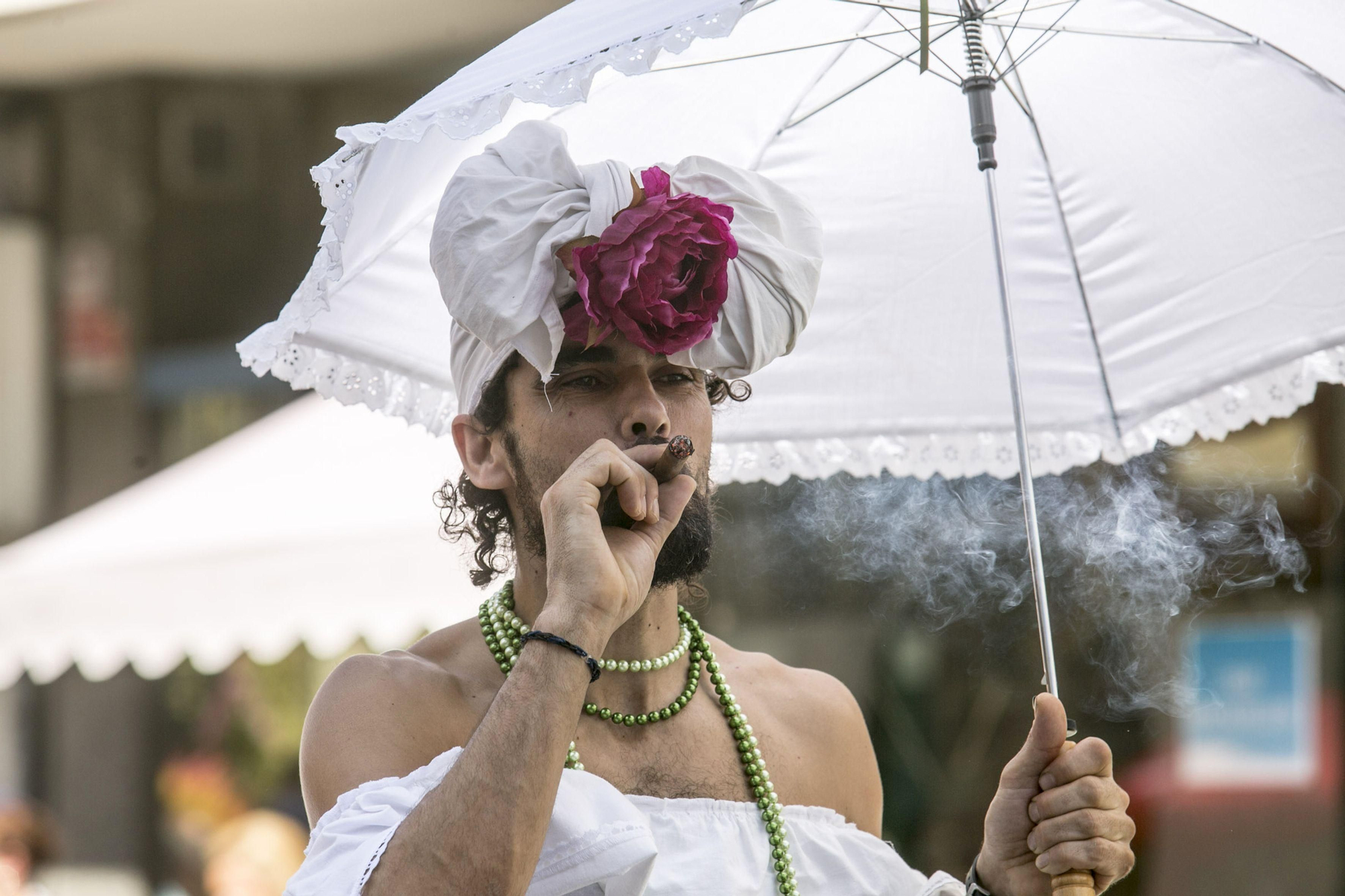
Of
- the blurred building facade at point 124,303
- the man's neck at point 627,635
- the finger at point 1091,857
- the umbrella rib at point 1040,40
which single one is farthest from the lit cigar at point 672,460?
the blurred building facade at point 124,303

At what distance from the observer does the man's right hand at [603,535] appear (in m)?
1.92

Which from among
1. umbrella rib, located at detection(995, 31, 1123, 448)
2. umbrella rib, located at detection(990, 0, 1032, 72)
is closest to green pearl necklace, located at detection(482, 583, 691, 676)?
umbrella rib, located at detection(995, 31, 1123, 448)

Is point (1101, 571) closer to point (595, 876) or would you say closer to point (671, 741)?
point (671, 741)

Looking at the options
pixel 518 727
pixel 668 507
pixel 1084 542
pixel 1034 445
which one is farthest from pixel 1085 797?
pixel 1084 542

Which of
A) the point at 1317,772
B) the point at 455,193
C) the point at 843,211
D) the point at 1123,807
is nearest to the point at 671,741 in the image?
the point at 1123,807

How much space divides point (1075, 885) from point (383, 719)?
1.08 meters

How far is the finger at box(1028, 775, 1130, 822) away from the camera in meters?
2.06

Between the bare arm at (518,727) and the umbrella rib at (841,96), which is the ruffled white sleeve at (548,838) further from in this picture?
the umbrella rib at (841,96)

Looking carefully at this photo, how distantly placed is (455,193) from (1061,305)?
1419 millimetres

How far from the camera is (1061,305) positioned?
2.92 meters

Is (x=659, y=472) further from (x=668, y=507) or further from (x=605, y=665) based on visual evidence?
(x=605, y=665)

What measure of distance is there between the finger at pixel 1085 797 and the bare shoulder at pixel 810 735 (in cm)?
53

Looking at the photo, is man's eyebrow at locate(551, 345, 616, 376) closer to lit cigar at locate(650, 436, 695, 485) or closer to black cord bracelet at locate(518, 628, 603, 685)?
lit cigar at locate(650, 436, 695, 485)

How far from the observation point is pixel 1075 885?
6.70 ft
